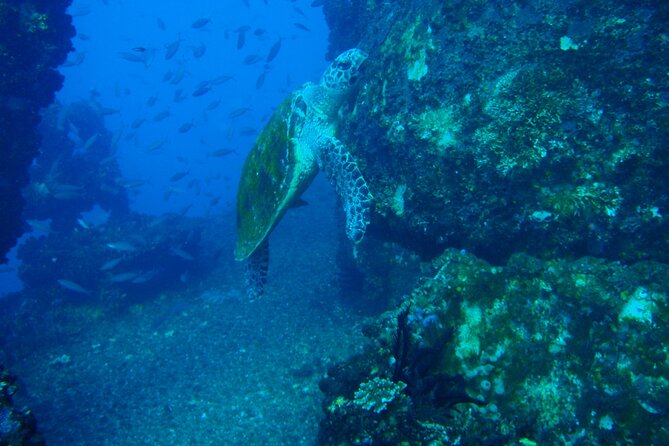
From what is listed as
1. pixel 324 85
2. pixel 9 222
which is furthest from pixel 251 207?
pixel 9 222

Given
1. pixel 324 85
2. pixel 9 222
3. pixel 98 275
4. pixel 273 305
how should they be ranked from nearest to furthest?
pixel 324 85 < pixel 9 222 < pixel 273 305 < pixel 98 275

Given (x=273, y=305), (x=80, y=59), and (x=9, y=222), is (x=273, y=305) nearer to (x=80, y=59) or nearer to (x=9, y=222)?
(x=9, y=222)

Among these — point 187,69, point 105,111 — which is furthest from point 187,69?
point 105,111

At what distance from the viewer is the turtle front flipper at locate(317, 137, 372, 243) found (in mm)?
3821

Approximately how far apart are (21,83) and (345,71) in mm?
7265

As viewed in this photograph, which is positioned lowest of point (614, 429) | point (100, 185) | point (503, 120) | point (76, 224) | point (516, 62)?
point (76, 224)

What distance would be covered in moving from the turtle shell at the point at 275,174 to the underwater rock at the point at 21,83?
17.4 ft

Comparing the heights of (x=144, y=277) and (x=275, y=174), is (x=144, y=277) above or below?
below

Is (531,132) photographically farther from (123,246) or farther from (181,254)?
(123,246)

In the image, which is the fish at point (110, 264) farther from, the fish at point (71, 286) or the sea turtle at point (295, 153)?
the sea turtle at point (295, 153)

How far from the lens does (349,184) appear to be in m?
4.02

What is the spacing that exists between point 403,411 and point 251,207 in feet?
12.1

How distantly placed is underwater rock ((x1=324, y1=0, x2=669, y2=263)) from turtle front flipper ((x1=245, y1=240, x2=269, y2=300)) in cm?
242

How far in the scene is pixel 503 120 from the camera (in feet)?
10.1
